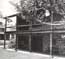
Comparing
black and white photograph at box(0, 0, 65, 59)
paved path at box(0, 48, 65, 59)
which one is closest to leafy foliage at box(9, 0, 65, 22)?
black and white photograph at box(0, 0, 65, 59)

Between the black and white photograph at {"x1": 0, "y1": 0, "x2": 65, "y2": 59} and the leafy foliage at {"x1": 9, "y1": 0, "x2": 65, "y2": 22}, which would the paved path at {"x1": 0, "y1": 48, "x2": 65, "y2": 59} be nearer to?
the black and white photograph at {"x1": 0, "y1": 0, "x2": 65, "y2": 59}

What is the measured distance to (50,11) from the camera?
107 cm

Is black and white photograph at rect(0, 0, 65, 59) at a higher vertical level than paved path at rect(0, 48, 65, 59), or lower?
higher

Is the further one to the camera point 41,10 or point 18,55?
point 18,55

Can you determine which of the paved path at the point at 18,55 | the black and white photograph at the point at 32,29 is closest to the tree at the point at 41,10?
the black and white photograph at the point at 32,29

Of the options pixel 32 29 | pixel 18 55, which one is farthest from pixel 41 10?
pixel 18 55

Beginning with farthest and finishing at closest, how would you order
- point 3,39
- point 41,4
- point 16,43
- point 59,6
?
point 3,39, point 16,43, point 41,4, point 59,6

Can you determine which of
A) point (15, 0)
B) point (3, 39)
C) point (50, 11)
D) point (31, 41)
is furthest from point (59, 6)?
point (3, 39)

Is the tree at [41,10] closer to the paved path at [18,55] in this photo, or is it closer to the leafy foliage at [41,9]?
the leafy foliage at [41,9]

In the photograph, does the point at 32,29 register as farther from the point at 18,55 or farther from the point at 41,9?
the point at 18,55

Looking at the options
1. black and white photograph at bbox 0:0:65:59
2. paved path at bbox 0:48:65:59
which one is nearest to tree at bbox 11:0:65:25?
black and white photograph at bbox 0:0:65:59

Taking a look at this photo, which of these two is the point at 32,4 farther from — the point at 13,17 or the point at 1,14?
the point at 1,14

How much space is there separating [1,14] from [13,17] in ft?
0.73

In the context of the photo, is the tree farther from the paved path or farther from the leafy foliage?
the paved path
